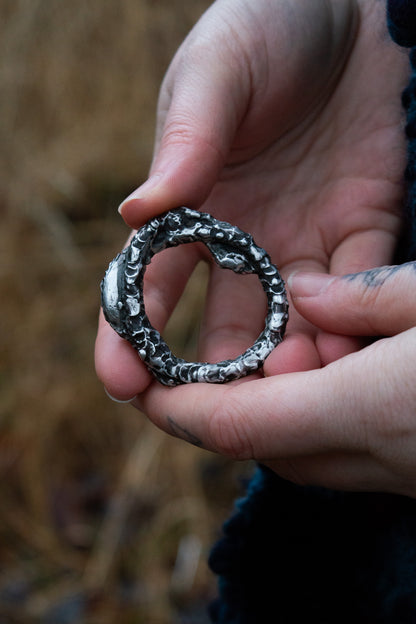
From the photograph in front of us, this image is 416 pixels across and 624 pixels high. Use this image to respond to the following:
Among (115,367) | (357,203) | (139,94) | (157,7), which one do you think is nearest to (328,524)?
→ (115,367)

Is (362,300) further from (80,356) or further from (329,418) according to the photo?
(80,356)

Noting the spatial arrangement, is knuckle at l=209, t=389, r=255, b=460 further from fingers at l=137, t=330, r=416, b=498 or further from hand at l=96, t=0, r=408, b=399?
hand at l=96, t=0, r=408, b=399

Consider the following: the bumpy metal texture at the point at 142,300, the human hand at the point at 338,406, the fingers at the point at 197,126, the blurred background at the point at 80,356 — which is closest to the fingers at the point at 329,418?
the human hand at the point at 338,406

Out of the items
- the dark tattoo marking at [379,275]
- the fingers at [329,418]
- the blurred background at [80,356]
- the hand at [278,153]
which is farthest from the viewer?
the blurred background at [80,356]

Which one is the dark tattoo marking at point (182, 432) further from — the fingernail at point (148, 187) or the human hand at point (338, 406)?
the fingernail at point (148, 187)

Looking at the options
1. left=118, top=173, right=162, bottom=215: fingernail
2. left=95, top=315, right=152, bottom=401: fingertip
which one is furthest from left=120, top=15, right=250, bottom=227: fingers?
left=95, top=315, right=152, bottom=401: fingertip

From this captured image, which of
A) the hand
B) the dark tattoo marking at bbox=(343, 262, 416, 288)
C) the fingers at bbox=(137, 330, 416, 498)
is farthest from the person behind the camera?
the hand

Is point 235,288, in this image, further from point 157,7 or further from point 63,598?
point 157,7
